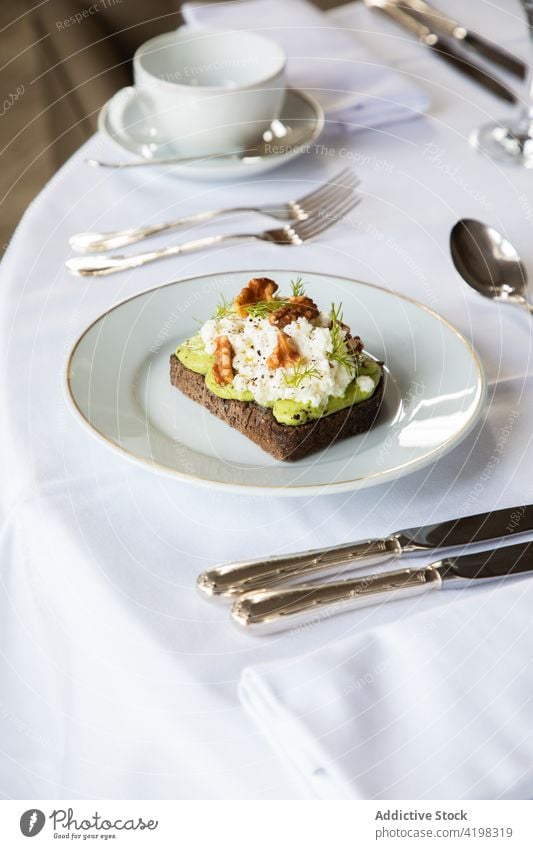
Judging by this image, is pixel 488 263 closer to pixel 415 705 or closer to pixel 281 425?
pixel 281 425

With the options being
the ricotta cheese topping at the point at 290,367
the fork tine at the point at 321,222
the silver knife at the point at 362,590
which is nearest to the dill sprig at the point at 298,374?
the ricotta cheese topping at the point at 290,367

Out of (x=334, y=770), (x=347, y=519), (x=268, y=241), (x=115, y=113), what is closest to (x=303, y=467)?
(x=347, y=519)

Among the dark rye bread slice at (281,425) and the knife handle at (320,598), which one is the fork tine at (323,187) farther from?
the knife handle at (320,598)

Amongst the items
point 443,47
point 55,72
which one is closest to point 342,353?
point 443,47

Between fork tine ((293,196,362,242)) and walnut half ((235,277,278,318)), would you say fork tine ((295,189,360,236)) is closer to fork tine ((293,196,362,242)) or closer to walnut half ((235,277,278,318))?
fork tine ((293,196,362,242))

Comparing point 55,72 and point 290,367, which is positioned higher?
point 55,72

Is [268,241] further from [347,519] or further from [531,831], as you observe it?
[531,831]
